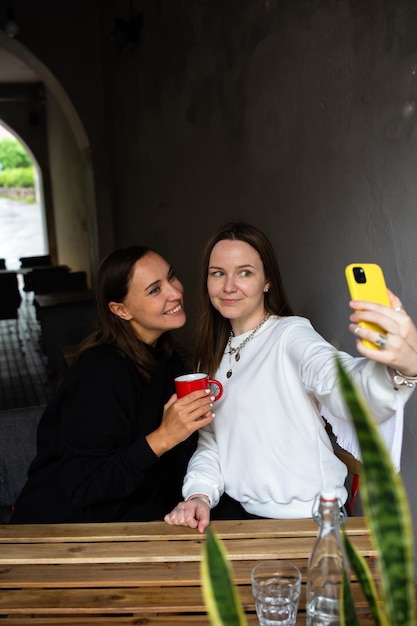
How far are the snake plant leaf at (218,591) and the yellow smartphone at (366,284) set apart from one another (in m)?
0.63

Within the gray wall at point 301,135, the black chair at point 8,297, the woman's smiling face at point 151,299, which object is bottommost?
the black chair at point 8,297

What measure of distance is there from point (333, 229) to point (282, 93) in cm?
85

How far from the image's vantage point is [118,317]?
2123mm

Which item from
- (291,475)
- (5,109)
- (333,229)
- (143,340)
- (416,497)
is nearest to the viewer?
(291,475)

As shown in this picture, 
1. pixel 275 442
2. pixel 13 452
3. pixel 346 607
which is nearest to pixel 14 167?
pixel 13 452

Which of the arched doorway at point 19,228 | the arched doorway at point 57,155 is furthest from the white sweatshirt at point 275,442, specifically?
the arched doorway at point 19,228

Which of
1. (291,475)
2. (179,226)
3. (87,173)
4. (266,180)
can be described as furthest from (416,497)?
(87,173)

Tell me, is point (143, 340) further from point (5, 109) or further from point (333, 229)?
point (5, 109)

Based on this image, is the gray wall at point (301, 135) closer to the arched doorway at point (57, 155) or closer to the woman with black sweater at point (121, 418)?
the woman with black sweater at point (121, 418)

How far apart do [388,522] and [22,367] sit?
6.74 m

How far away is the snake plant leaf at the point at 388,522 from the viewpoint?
2.25 feet

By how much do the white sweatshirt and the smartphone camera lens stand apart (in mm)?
527

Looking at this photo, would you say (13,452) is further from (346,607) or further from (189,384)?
(346,607)

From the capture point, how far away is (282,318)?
203 cm
